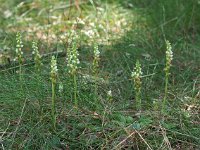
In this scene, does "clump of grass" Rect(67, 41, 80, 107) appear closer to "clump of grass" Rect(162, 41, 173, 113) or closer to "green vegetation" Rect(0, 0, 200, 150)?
"green vegetation" Rect(0, 0, 200, 150)

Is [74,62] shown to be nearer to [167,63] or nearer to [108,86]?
[167,63]

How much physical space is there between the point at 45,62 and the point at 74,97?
29.1 inches

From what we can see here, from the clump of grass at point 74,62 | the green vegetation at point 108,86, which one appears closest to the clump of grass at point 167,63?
the green vegetation at point 108,86

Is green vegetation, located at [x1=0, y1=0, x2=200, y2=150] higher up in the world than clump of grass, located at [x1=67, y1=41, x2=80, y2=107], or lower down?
lower down

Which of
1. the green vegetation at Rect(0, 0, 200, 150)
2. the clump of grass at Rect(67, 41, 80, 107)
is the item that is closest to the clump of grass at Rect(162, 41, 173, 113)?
the green vegetation at Rect(0, 0, 200, 150)

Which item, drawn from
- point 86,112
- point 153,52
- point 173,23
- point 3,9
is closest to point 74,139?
point 86,112

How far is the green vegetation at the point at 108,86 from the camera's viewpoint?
225 cm

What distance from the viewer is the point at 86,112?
2.40 metres

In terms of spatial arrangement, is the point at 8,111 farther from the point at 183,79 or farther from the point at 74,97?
the point at 183,79

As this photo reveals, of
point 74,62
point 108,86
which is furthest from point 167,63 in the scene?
point 108,86

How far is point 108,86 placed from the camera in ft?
9.11

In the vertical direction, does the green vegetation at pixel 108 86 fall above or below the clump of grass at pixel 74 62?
below

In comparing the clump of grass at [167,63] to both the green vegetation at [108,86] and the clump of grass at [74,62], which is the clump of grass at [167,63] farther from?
the clump of grass at [74,62]

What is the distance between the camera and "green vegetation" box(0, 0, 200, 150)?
7.38 feet
